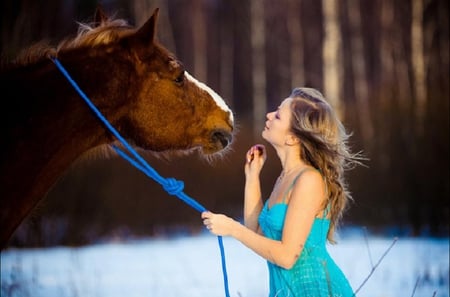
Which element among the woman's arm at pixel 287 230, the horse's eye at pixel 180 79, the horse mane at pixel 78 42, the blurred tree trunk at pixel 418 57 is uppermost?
the blurred tree trunk at pixel 418 57

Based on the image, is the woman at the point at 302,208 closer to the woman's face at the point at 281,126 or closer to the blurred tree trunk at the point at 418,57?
the woman's face at the point at 281,126

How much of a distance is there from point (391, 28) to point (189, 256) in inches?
618

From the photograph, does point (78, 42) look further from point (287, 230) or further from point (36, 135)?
point (287, 230)

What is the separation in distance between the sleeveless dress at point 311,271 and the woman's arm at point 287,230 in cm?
12

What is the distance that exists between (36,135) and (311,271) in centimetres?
150

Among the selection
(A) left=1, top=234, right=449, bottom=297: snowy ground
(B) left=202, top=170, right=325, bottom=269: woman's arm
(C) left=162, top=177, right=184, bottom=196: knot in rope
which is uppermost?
(C) left=162, top=177, right=184, bottom=196: knot in rope

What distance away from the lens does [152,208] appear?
1262cm

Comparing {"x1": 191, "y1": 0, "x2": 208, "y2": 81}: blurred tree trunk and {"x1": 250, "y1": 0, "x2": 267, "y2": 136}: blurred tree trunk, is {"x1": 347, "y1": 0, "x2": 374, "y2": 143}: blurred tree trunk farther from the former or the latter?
{"x1": 191, "y1": 0, "x2": 208, "y2": 81}: blurred tree trunk

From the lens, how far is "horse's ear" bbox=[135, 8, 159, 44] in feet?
12.1

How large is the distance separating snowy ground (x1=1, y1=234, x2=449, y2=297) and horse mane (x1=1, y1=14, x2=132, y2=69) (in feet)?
7.17

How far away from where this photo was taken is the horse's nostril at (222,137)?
4.17 meters

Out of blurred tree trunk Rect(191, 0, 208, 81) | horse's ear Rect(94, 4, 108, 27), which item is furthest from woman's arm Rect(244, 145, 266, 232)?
blurred tree trunk Rect(191, 0, 208, 81)

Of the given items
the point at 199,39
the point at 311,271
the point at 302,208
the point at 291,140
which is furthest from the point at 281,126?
the point at 199,39

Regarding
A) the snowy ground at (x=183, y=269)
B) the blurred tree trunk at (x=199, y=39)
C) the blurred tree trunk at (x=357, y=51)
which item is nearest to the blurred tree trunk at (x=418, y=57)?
the blurred tree trunk at (x=357, y=51)
